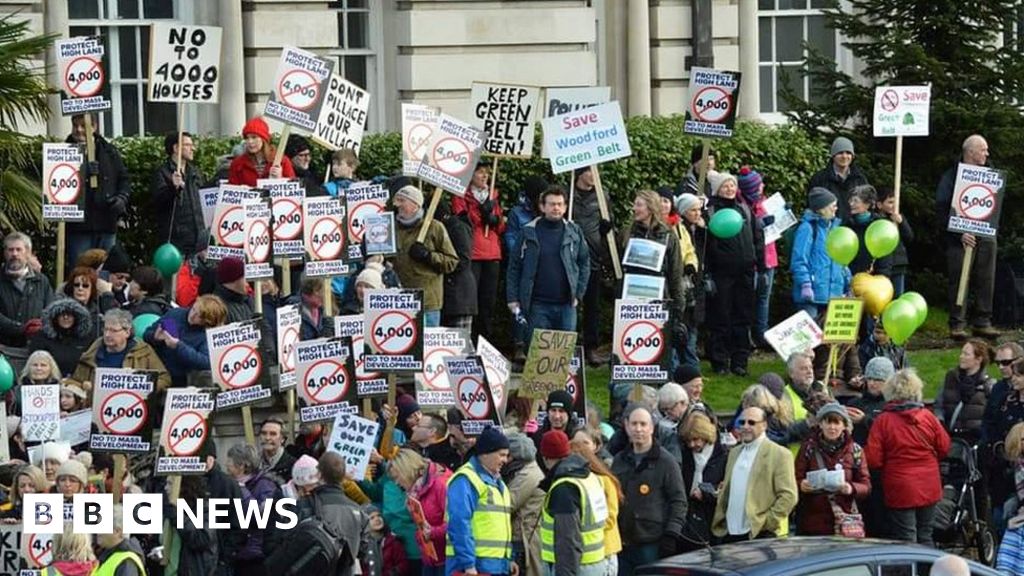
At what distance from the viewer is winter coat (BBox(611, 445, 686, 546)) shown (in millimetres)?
17734

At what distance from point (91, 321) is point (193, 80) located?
10.2ft

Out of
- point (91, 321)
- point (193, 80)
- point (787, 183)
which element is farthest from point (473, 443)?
point (787, 183)

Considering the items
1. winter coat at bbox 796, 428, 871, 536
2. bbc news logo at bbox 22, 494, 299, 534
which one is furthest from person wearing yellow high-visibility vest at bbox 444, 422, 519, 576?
winter coat at bbox 796, 428, 871, 536

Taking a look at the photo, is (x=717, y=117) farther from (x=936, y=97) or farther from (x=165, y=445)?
(x=165, y=445)

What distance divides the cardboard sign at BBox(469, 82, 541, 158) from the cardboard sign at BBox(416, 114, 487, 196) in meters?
1.28

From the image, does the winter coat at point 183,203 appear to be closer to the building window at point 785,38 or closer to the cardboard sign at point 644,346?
the cardboard sign at point 644,346

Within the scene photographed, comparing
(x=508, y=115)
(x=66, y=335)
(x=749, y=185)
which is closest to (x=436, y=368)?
(x=66, y=335)

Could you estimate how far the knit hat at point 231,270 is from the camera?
20.1m

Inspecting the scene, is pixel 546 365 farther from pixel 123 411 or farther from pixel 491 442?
pixel 123 411

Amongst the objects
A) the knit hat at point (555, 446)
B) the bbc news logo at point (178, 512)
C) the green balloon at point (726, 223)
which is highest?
the green balloon at point (726, 223)

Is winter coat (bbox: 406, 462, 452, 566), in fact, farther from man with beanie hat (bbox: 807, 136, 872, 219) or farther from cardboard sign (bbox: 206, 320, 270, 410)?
man with beanie hat (bbox: 807, 136, 872, 219)

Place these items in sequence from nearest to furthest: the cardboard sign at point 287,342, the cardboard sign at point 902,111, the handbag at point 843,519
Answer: the handbag at point 843,519 < the cardboard sign at point 287,342 < the cardboard sign at point 902,111

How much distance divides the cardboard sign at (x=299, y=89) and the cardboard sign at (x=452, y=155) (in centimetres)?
95

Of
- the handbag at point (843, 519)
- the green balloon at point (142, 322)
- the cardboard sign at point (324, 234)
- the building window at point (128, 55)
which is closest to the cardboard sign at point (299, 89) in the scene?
the cardboard sign at point (324, 234)
